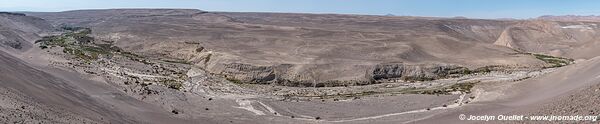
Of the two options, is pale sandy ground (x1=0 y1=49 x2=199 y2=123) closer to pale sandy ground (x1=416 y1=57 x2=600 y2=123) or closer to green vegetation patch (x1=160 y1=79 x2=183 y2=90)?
green vegetation patch (x1=160 y1=79 x2=183 y2=90)

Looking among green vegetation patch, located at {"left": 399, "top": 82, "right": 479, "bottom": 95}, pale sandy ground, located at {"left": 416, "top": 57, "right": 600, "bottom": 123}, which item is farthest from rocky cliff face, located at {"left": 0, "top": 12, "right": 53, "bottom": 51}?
pale sandy ground, located at {"left": 416, "top": 57, "right": 600, "bottom": 123}

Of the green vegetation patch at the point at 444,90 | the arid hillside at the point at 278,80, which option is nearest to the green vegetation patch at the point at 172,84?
the arid hillside at the point at 278,80

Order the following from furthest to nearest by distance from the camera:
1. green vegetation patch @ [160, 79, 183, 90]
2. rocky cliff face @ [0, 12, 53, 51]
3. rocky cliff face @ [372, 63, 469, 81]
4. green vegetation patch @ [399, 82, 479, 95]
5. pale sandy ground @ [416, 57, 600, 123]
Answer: rocky cliff face @ [0, 12, 53, 51] < rocky cliff face @ [372, 63, 469, 81] < green vegetation patch @ [160, 79, 183, 90] < green vegetation patch @ [399, 82, 479, 95] < pale sandy ground @ [416, 57, 600, 123]

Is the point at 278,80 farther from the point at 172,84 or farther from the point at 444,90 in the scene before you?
the point at 444,90

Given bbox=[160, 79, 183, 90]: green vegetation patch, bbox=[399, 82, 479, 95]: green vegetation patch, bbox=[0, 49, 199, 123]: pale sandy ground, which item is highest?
bbox=[0, 49, 199, 123]: pale sandy ground

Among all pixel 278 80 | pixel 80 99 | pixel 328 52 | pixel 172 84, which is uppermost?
pixel 80 99

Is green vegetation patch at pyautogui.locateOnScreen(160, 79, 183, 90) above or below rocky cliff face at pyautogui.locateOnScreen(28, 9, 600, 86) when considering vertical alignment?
below

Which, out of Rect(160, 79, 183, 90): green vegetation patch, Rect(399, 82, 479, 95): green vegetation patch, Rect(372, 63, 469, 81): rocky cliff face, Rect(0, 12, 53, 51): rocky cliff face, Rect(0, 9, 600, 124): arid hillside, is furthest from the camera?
Rect(0, 12, 53, 51): rocky cliff face

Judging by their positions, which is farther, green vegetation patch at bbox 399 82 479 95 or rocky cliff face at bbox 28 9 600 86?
rocky cliff face at bbox 28 9 600 86

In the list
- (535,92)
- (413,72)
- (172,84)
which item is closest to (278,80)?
(172,84)

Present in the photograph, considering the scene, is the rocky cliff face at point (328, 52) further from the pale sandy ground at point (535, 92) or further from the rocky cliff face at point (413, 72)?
the pale sandy ground at point (535, 92)

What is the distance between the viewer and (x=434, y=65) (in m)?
72.1

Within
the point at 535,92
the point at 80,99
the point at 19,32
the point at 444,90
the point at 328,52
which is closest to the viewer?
the point at 80,99

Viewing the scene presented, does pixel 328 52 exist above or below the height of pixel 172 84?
above
